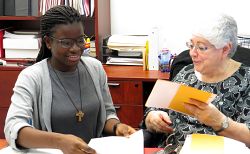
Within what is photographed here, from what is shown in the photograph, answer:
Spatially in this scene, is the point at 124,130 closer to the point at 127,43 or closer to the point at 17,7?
the point at 127,43

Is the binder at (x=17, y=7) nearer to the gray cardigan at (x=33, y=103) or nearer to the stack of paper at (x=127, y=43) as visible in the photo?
the stack of paper at (x=127, y=43)

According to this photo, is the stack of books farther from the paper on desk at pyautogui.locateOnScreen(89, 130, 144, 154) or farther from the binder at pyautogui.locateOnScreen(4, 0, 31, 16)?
the paper on desk at pyautogui.locateOnScreen(89, 130, 144, 154)

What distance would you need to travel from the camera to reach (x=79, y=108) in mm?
1844

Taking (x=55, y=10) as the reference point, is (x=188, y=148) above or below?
below

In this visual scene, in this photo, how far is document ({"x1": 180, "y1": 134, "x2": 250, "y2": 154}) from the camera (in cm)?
139

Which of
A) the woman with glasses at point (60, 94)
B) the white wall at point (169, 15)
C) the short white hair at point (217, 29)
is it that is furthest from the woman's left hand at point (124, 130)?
the white wall at point (169, 15)

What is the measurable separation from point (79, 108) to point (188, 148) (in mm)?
608

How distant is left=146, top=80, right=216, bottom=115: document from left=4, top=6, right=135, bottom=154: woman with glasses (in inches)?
6.9

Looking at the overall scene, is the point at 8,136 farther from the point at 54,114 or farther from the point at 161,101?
the point at 161,101

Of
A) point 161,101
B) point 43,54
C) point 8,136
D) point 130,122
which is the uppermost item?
point 43,54

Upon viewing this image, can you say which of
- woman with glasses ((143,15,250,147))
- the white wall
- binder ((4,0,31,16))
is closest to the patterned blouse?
woman with glasses ((143,15,250,147))

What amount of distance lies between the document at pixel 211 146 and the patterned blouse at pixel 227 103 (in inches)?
14.1

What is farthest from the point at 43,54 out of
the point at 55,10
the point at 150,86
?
the point at 150,86

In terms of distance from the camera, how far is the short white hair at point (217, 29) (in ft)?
5.92
